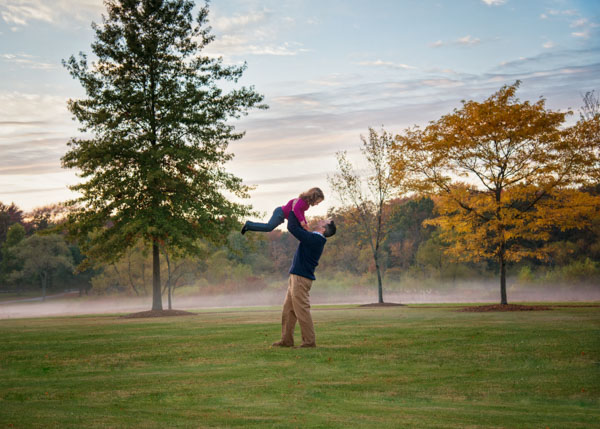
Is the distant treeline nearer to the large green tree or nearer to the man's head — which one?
the large green tree

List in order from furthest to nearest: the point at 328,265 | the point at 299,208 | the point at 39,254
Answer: the point at 328,265 < the point at 39,254 < the point at 299,208

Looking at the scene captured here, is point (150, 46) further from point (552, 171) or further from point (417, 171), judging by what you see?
point (552, 171)

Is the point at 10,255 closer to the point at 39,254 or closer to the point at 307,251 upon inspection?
the point at 39,254

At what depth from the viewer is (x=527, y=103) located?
30.8 m

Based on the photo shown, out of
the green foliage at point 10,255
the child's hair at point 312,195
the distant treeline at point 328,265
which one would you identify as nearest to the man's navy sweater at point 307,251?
the child's hair at point 312,195

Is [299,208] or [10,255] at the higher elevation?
[299,208]

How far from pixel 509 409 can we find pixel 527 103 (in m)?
26.3

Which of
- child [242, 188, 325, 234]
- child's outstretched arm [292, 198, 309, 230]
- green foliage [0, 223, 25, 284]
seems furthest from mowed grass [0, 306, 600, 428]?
green foliage [0, 223, 25, 284]

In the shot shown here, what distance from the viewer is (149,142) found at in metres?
33.6

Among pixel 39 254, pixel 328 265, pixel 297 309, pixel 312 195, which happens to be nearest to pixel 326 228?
pixel 312 195

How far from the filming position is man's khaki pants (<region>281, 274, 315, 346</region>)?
12242mm

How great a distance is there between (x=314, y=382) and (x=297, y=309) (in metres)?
3.26

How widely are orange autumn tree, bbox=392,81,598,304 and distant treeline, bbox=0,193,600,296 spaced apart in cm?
2783

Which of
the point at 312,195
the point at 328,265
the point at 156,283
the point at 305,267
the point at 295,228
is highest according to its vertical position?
the point at 312,195
